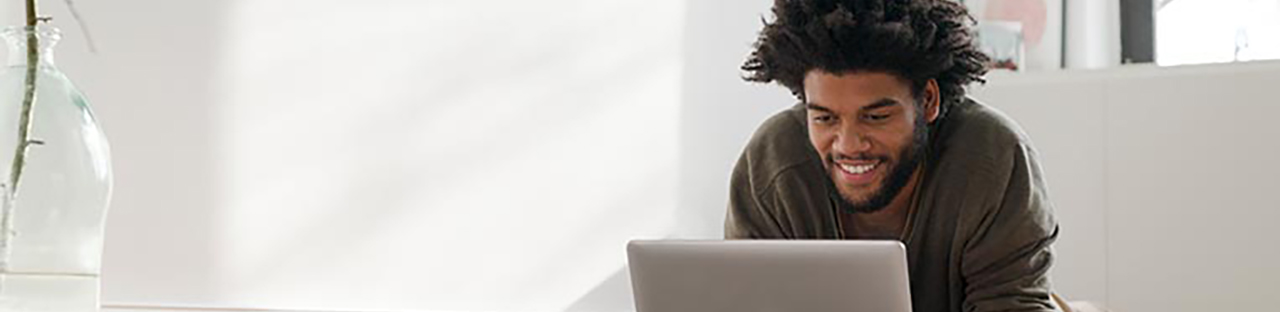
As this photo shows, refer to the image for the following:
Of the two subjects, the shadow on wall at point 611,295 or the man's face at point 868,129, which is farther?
the shadow on wall at point 611,295

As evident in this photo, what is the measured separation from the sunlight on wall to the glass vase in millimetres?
1857

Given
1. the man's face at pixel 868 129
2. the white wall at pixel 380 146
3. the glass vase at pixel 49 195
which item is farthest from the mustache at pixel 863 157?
the white wall at pixel 380 146

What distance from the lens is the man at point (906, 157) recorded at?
1499mm

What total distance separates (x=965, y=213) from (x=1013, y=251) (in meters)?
0.07

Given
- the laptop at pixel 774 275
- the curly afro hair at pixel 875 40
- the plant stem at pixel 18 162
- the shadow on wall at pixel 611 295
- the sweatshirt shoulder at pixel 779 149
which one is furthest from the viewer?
the shadow on wall at pixel 611 295

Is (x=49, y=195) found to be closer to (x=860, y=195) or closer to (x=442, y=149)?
(x=860, y=195)

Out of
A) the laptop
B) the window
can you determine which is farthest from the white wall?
the laptop

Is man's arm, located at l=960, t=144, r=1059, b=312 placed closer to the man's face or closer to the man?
the man

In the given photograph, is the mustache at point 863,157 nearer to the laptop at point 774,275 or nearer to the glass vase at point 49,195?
the laptop at point 774,275

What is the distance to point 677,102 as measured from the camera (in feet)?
9.74

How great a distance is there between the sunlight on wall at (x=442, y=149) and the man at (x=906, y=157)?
49.0 inches

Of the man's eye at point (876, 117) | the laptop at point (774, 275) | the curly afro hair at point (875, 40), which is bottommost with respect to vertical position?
the laptop at point (774, 275)

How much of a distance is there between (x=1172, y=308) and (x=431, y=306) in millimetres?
1485

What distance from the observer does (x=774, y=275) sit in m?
1.34
